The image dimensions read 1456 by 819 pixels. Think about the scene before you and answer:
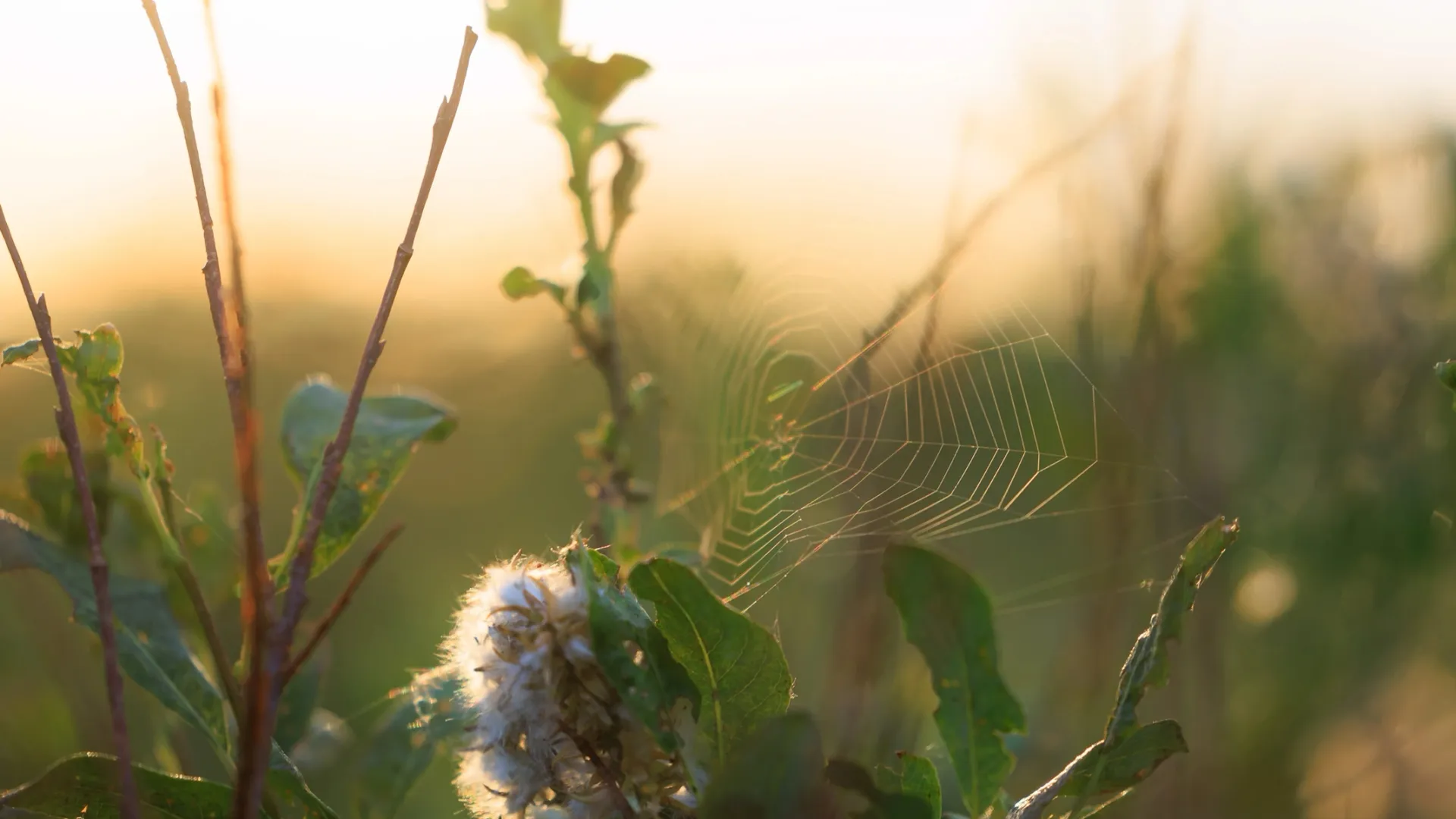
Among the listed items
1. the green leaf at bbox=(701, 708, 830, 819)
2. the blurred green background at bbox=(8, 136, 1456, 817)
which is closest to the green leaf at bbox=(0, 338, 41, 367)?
the blurred green background at bbox=(8, 136, 1456, 817)

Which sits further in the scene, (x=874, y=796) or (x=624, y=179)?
(x=624, y=179)

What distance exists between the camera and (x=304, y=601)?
34cm

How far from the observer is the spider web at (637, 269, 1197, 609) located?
73 centimetres

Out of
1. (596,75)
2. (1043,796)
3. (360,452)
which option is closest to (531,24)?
(596,75)

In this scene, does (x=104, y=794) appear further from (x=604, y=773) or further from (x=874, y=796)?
(x=874, y=796)

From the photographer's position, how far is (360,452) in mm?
562

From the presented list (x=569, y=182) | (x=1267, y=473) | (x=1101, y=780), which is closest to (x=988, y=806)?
(x=1101, y=780)

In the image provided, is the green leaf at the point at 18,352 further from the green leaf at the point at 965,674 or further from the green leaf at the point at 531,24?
the green leaf at the point at 965,674

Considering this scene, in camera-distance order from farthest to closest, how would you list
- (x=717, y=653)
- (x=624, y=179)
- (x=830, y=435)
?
(x=830, y=435) < (x=624, y=179) < (x=717, y=653)

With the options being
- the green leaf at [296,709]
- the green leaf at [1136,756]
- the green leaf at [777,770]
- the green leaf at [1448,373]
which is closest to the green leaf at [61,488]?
the green leaf at [296,709]

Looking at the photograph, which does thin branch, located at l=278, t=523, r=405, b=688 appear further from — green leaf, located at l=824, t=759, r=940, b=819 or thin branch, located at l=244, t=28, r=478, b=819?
green leaf, located at l=824, t=759, r=940, b=819

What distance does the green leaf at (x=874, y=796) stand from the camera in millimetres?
388

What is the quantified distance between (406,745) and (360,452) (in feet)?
0.56

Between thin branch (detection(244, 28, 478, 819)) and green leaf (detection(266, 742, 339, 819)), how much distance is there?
5.2 inches
